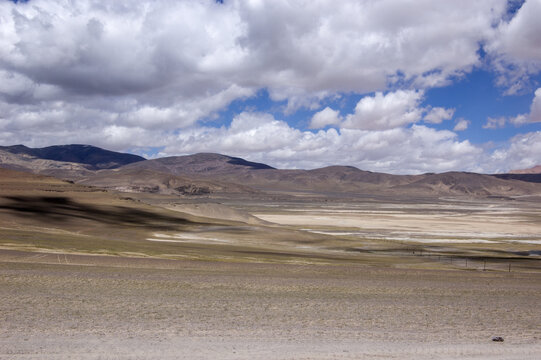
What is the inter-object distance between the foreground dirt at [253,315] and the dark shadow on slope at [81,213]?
3866cm

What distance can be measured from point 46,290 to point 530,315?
51.5ft

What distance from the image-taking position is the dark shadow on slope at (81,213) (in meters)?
60.5

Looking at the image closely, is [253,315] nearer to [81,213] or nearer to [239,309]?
[239,309]

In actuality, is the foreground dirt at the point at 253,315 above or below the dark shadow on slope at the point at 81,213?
above

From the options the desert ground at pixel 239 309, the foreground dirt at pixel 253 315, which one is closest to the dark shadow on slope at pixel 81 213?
the desert ground at pixel 239 309

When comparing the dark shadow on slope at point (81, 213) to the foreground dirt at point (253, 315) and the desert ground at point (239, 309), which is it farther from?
the foreground dirt at point (253, 315)

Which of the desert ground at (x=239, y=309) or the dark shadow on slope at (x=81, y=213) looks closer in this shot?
the desert ground at (x=239, y=309)

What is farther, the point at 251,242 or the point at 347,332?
the point at 251,242

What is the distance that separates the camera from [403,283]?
21703 mm

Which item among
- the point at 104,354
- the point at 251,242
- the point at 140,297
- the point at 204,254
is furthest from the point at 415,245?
the point at 104,354

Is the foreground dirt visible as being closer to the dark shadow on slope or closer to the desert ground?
the desert ground

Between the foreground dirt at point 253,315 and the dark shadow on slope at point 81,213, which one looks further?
the dark shadow on slope at point 81,213

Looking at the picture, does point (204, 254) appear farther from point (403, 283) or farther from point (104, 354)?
point (104, 354)

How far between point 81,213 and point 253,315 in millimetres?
57901
